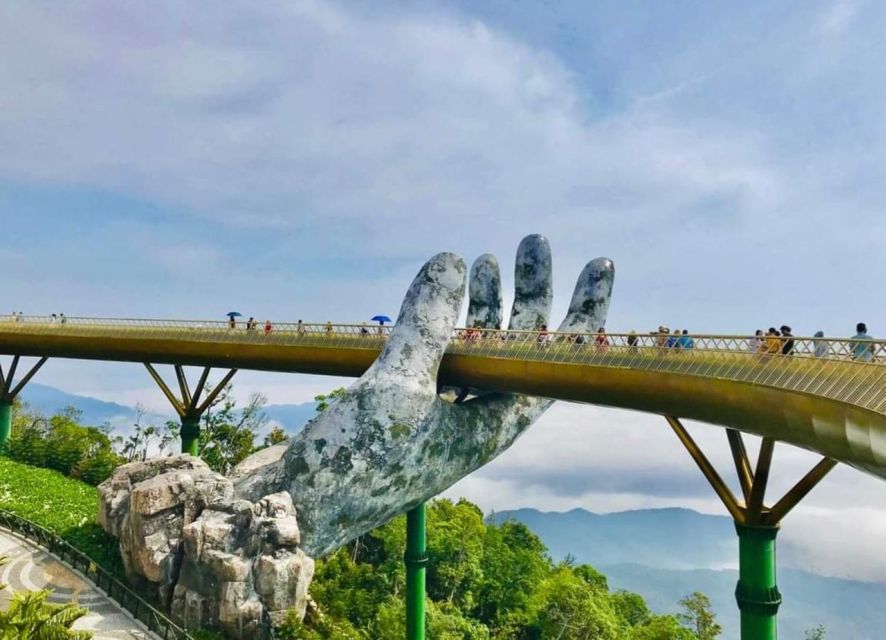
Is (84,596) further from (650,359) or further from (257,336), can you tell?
(650,359)

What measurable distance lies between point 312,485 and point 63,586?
35.6 feet

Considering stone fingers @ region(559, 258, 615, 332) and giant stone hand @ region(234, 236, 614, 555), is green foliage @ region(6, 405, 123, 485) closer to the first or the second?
giant stone hand @ region(234, 236, 614, 555)

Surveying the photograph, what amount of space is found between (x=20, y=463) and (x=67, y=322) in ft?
34.3

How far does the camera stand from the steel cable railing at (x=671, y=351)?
595 inches

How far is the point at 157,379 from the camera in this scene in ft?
134

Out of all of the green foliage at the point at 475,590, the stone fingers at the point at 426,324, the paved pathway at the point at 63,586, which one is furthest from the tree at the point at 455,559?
the paved pathway at the point at 63,586

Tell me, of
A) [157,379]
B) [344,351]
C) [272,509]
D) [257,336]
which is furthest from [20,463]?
[272,509]

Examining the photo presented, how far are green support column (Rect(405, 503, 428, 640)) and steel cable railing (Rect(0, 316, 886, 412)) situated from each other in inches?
314

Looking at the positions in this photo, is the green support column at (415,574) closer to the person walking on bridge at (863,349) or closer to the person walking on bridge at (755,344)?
the person walking on bridge at (755,344)

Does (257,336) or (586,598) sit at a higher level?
Answer: (257,336)

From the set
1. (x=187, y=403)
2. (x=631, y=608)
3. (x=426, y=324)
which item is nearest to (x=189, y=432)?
(x=187, y=403)

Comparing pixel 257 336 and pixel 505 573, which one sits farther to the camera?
pixel 505 573

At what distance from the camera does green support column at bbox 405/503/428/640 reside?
30562 mm

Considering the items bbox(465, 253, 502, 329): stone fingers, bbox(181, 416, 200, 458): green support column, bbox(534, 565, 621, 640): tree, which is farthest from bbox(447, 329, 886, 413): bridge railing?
bbox(534, 565, 621, 640): tree
